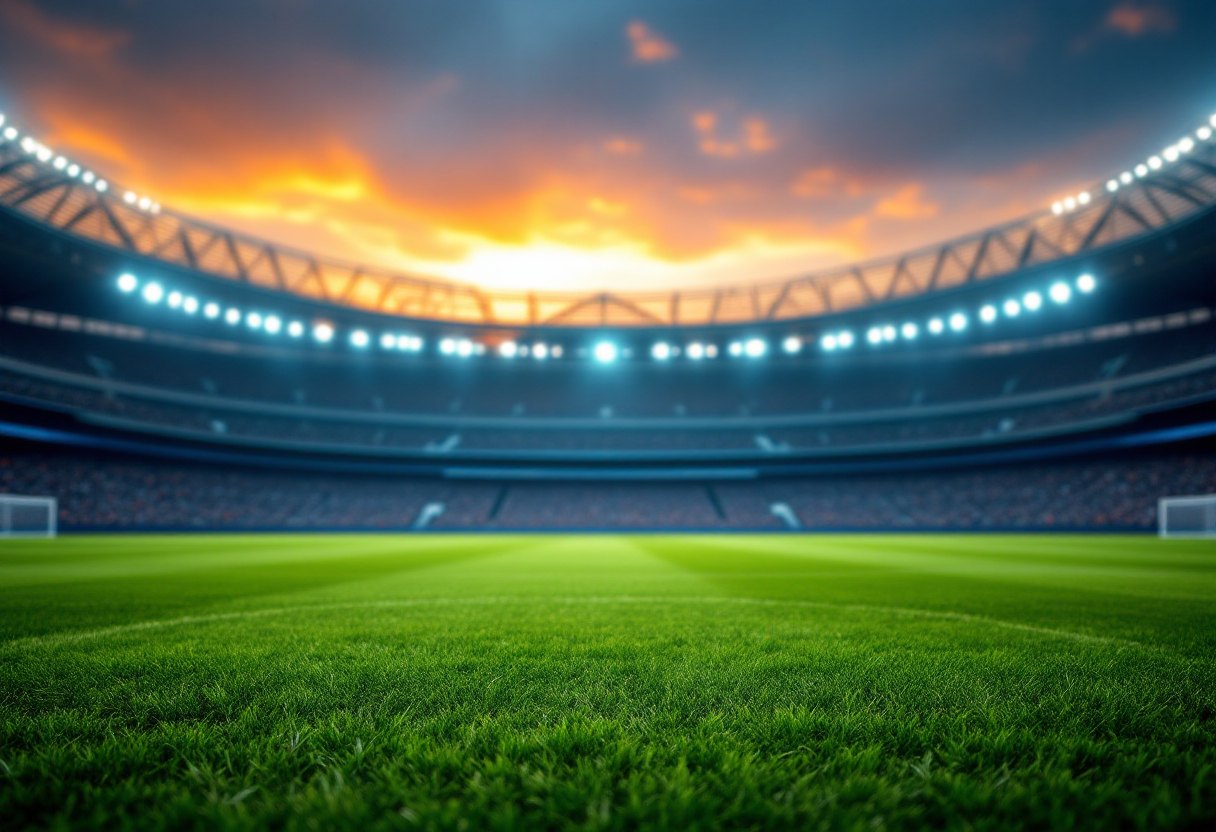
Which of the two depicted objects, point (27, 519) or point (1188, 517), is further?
point (1188, 517)

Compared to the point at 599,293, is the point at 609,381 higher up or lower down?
lower down

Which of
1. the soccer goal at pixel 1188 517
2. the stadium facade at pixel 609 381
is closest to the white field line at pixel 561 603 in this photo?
the soccer goal at pixel 1188 517

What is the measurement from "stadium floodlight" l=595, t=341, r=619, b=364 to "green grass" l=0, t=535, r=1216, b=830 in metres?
38.1

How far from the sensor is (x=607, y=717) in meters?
2.18

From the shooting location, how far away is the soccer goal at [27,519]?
2203 centimetres

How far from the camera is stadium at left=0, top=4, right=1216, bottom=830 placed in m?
1.69

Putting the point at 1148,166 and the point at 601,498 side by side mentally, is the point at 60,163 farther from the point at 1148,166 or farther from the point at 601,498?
the point at 1148,166

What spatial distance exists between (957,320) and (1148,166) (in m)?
11.8

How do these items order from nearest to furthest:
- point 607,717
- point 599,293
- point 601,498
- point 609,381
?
point 607,717 < point 601,498 < point 599,293 < point 609,381

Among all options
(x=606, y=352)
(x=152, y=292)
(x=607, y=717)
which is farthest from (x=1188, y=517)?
(x=152, y=292)

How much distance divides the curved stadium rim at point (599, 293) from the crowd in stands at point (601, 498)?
1194cm

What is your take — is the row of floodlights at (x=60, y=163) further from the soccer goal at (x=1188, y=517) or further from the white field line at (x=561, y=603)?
the soccer goal at (x=1188, y=517)

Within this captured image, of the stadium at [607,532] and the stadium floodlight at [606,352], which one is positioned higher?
the stadium floodlight at [606,352]

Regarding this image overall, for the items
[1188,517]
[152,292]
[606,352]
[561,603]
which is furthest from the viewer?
[606,352]
